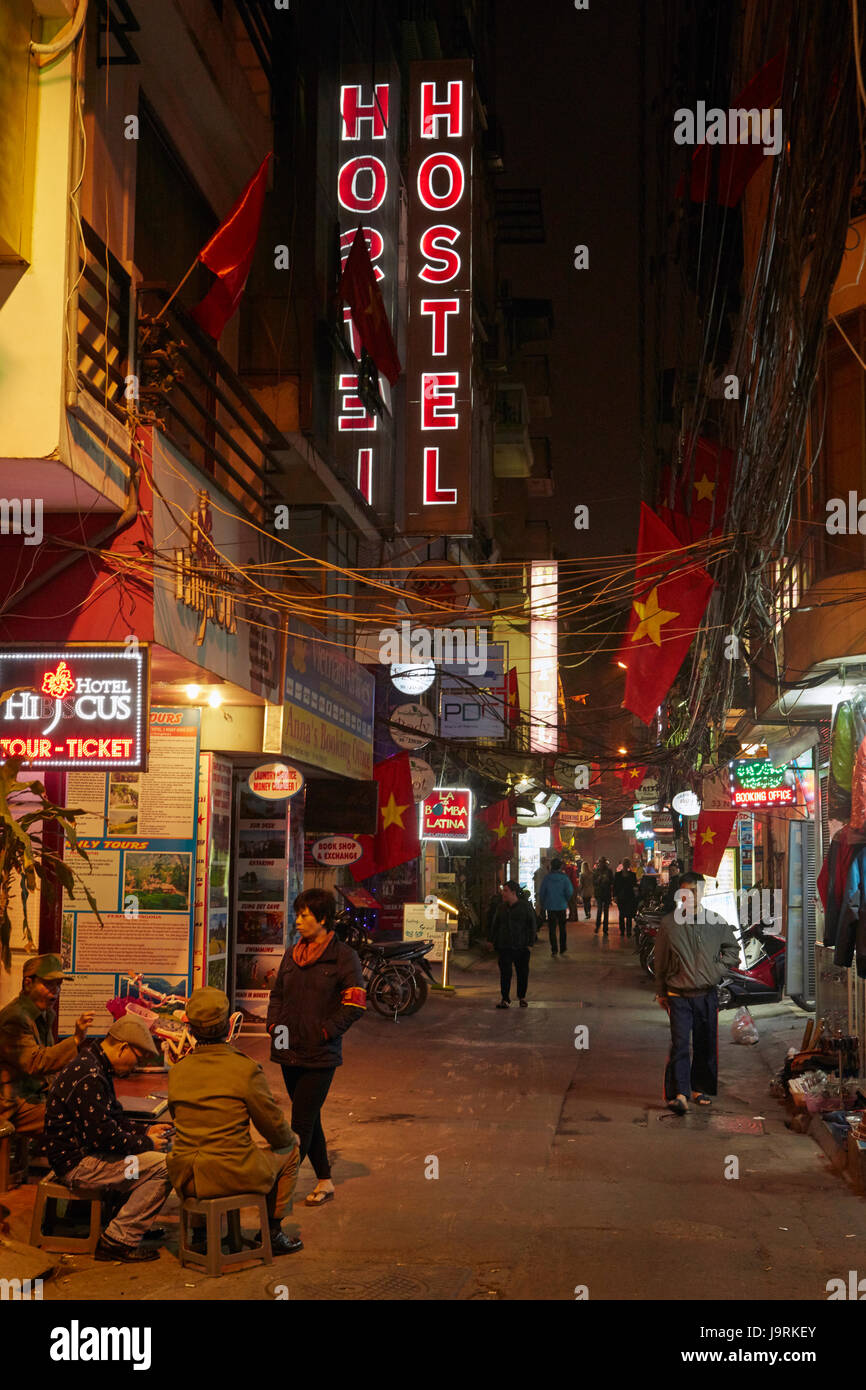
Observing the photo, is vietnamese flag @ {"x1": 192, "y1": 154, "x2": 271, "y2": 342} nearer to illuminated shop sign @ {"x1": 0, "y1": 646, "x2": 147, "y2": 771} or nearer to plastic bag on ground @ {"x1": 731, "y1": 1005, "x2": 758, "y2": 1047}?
illuminated shop sign @ {"x1": 0, "y1": 646, "x2": 147, "y2": 771}

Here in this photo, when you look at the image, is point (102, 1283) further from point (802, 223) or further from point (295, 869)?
point (295, 869)

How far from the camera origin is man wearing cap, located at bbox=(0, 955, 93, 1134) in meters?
7.86

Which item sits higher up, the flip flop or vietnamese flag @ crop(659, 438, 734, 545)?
vietnamese flag @ crop(659, 438, 734, 545)

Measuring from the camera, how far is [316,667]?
52.7 ft

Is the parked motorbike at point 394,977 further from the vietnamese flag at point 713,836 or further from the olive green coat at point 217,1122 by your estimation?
the olive green coat at point 217,1122

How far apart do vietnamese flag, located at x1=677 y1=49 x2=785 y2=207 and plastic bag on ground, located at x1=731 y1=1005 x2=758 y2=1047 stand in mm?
9924

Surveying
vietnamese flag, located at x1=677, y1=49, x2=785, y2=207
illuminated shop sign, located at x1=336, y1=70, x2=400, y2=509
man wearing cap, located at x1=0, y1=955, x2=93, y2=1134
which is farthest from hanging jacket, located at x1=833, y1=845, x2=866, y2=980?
illuminated shop sign, located at x1=336, y1=70, x2=400, y2=509

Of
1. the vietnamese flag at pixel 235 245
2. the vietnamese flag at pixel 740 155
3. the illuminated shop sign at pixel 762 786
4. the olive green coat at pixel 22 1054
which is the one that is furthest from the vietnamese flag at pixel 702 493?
the olive green coat at pixel 22 1054

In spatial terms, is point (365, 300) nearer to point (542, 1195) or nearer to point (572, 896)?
point (542, 1195)

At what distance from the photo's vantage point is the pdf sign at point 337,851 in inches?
738

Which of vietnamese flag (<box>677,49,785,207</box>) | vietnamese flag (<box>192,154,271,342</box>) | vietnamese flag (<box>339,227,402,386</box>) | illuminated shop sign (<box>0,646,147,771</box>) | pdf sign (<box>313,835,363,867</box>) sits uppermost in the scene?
vietnamese flag (<box>677,49,785,207</box>)

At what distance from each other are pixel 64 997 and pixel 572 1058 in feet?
18.7

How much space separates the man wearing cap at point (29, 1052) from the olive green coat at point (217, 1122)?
133 centimetres
